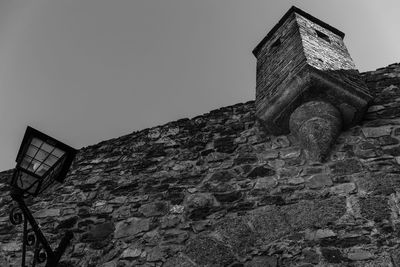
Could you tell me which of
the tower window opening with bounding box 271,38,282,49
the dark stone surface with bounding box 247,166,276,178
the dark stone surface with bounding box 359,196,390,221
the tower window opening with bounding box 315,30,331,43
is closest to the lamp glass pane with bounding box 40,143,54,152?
the dark stone surface with bounding box 247,166,276,178

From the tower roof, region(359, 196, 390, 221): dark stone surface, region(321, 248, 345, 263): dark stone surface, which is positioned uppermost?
the tower roof

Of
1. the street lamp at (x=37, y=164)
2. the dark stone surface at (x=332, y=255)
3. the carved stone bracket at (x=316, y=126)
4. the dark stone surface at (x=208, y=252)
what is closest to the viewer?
the dark stone surface at (x=332, y=255)

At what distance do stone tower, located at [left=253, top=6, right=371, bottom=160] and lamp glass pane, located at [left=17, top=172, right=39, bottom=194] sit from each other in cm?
221

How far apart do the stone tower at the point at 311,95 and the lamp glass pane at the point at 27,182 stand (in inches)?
86.9

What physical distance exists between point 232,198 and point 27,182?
5.84ft

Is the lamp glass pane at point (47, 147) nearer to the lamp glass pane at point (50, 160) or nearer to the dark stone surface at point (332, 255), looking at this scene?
the lamp glass pane at point (50, 160)

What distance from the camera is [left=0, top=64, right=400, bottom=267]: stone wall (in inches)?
135

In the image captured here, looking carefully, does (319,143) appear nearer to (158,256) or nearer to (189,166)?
(189,166)

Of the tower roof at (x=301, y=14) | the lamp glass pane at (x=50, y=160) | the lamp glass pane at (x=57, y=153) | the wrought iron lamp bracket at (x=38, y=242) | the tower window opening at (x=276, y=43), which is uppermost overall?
the tower roof at (x=301, y=14)

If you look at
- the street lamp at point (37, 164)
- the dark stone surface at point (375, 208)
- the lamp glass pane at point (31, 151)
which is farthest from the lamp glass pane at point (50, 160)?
the dark stone surface at point (375, 208)

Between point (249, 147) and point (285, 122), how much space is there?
43 centimetres

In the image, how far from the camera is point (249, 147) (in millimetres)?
4465

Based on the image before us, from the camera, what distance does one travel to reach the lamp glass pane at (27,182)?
12.3 ft

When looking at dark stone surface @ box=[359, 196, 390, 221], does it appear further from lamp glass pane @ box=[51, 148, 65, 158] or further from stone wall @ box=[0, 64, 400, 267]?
lamp glass pane @ box=[51, 148, 65, 158]
